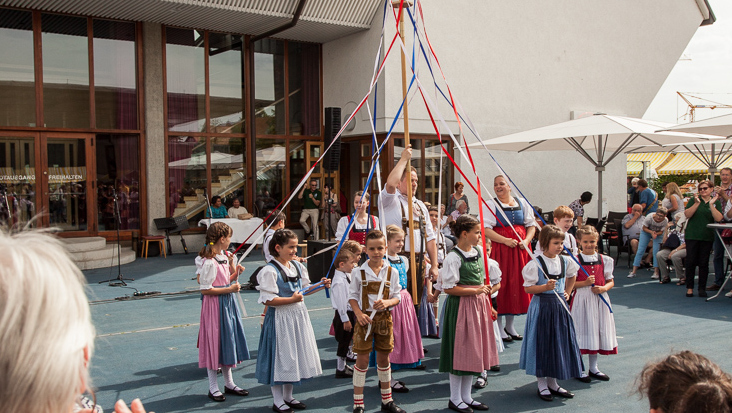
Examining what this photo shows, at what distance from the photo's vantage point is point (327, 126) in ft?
39.0

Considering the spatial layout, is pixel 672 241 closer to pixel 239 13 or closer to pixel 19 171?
pixel 239 13

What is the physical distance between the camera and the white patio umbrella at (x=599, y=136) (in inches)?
401

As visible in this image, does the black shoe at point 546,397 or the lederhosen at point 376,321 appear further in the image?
the black shoe at point 546,397

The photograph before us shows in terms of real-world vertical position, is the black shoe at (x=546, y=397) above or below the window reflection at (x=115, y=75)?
below

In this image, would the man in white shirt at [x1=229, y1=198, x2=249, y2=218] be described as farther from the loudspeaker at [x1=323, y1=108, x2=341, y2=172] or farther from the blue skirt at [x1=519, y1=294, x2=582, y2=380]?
the blue skirt at [x1=519, y1=294, x2=582, y2=380]

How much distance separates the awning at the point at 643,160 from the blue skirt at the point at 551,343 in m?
27.6

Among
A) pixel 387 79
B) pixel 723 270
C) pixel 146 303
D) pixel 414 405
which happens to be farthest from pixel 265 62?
pixel 414 405

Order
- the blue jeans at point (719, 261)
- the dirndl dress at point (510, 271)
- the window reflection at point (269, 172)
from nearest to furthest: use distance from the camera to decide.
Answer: the dirndl dress at point (510, 271) < the blue jeans at point (719, 261) < the window reflection at point (269, 172)

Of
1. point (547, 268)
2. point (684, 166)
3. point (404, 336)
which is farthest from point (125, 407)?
point (684, 166)

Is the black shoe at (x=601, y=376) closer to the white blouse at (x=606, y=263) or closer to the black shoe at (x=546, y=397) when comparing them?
the black shoe at (x=546, y=397)

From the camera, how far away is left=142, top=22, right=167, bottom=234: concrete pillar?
13852 millimetres

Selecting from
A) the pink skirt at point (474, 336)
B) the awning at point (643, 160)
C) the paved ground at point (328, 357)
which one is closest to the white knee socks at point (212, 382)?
the paved ground at point (328, 357)

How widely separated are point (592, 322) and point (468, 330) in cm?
133

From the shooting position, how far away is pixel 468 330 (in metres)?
4.56
